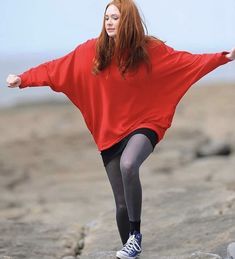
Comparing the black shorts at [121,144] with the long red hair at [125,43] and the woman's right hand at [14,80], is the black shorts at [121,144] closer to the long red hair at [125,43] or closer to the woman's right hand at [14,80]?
the long red hair at [125,43]

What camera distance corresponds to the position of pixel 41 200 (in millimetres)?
12133

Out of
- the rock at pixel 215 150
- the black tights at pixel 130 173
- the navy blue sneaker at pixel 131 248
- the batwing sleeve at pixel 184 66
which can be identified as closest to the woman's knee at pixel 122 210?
the black tights at pixel 130 173

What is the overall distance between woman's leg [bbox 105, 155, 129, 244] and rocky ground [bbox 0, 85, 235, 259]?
0.64 feet

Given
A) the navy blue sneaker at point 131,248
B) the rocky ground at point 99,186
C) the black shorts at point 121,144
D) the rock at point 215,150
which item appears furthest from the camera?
the rock at point 215,150

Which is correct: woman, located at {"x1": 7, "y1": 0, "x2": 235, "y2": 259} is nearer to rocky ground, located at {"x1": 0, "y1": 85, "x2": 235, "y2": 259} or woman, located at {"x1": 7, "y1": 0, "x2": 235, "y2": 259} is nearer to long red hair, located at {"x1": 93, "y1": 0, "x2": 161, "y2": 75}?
long red hair, located at {"x1": 93, "y1": 0, "x2": 161, "y2": 75}

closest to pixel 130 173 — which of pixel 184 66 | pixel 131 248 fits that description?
pixel 131 248

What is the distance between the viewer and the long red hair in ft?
15.4

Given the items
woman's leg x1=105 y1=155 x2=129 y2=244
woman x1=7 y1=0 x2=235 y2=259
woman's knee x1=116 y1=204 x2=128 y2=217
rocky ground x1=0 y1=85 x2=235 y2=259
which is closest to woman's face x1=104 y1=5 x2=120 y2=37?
woman x1=7 y1=0 x2=235 y2=259

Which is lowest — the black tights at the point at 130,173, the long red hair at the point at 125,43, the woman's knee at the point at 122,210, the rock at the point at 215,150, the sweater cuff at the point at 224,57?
the rock at the point at 215,150

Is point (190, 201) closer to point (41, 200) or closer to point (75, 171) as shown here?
point (41, 200)

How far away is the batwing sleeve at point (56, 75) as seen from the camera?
16.2 ft

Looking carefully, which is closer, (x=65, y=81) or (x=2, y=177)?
(x=65, y=81)

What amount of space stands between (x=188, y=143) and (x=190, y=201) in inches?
360

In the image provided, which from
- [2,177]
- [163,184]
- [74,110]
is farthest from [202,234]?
[74,110]
